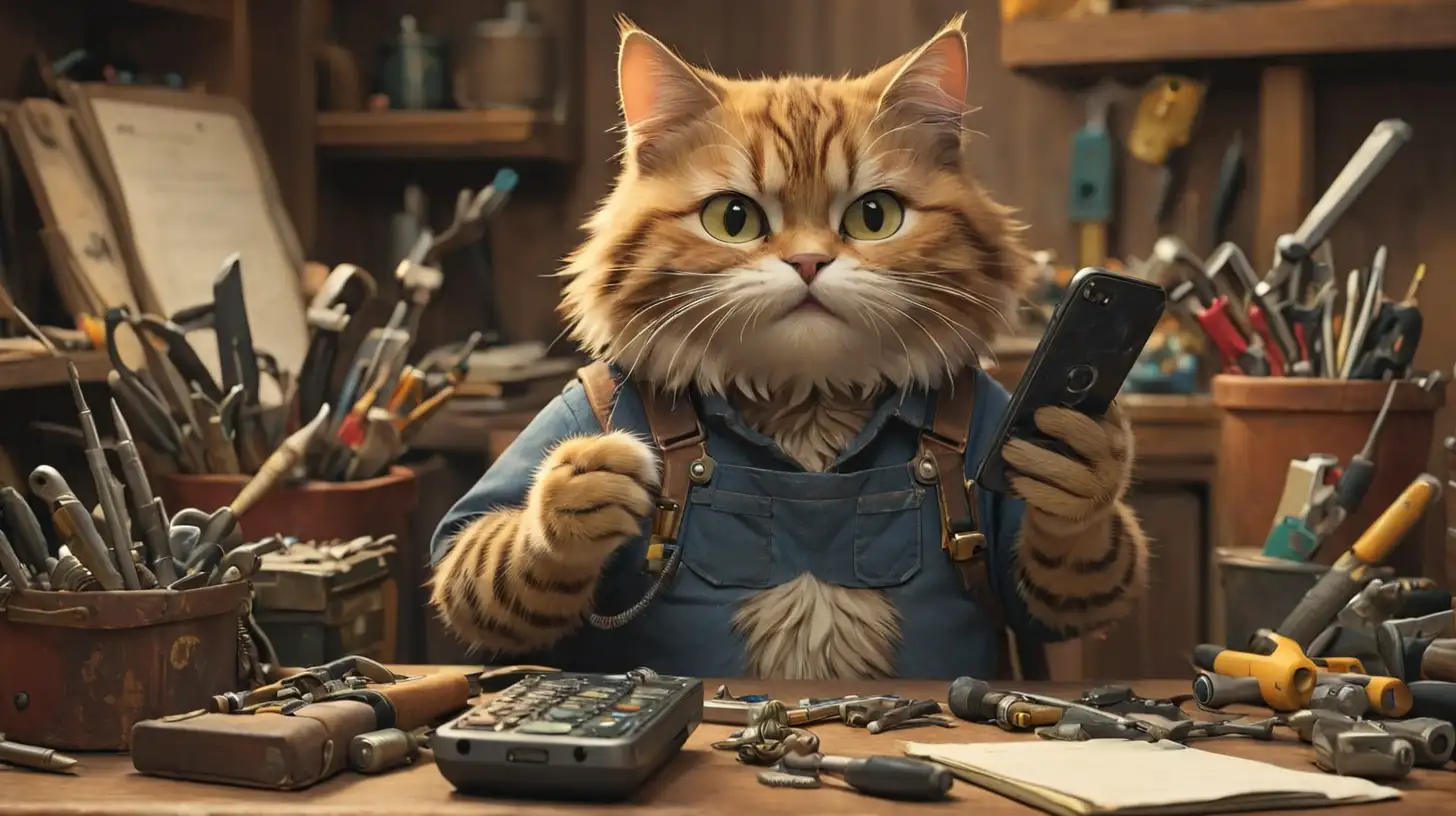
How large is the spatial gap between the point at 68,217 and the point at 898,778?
1168 mm

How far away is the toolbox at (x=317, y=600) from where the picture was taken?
1.33 meters

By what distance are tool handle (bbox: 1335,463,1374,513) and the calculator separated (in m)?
0.76

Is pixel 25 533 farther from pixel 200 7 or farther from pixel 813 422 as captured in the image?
pixel 200 7

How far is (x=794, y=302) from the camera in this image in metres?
1.04

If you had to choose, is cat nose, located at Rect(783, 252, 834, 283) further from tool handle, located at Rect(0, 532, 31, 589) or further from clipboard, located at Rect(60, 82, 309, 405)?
clipboard, located at Rect(60, 82, 309, 405)

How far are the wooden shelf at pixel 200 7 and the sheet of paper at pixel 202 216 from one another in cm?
11

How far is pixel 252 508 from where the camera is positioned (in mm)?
1425

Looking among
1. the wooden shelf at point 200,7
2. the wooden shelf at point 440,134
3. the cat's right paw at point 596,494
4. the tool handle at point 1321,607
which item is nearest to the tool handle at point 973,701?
the cat's right paw at point 596,494

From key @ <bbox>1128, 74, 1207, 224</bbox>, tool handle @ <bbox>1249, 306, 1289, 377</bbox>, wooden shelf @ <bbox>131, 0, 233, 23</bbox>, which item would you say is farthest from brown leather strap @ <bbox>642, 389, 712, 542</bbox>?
key @ <bbox>1128, 74, 1207, 224</bbox>

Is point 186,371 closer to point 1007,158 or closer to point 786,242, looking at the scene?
point 786,242

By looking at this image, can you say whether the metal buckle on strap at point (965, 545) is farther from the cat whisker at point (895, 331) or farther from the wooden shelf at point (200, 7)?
the wooden shelf at point (200, 7)

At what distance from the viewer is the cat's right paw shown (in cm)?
96

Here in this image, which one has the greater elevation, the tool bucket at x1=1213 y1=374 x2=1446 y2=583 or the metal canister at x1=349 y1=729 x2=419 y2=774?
the tool bucket at x1=1213 y1=374 x2=1446 y2=583

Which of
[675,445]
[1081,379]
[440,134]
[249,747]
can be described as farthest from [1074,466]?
[440,134]
